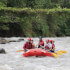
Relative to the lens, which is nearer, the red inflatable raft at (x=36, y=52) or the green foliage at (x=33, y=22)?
the red inflatable raft at (x=36, y=52)

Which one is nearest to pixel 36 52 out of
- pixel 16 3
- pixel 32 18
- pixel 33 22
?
pixel 32 18

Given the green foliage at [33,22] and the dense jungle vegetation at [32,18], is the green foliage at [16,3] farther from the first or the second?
the green foliage at [33,22]

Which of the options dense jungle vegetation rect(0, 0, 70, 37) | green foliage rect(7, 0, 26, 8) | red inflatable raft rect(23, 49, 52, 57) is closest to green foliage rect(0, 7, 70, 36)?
dense jungle vegetation rect(0, 0, 70, 37)

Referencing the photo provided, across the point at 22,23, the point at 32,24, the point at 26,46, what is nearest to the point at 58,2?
the point at 32,24

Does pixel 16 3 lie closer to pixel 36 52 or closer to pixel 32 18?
pixel 32 18

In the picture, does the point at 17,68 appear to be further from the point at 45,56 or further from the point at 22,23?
the point at 22,23

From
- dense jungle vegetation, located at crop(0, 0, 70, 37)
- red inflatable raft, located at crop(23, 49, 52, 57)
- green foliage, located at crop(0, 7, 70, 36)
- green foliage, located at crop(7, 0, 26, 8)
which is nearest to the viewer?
red inflatable raft, located at crop(23, 49, 52, 57)

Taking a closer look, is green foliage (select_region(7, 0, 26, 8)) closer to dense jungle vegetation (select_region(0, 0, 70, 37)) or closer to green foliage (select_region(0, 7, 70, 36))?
dense jungle vegetation (select_region(0, 0, 70, 37))

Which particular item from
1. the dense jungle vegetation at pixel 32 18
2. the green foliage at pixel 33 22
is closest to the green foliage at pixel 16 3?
the dense jungle vegetation at pixel 32 18

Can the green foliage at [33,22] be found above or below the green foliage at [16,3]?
below

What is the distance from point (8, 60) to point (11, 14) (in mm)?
16851

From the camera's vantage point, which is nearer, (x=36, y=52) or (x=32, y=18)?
(x=36, y=52)

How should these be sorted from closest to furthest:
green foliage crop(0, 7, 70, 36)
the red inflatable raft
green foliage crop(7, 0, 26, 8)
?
the red inflatable raft < green foliage crop(0, 7, 70, 36) < green foliage crop(7, 0, 26, 8)

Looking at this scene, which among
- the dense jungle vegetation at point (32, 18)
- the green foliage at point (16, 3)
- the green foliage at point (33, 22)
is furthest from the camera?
the green foliage at point (16, 3)
